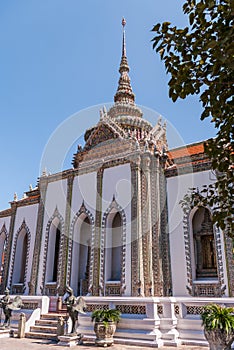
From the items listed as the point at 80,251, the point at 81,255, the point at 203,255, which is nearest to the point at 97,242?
the point at 80,251

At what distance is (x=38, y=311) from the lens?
11633mm

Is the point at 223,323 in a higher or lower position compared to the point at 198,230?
lower

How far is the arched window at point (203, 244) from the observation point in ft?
42.6

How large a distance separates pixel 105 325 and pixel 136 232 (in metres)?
4.63

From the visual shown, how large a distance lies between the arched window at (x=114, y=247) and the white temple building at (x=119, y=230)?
0.04 m

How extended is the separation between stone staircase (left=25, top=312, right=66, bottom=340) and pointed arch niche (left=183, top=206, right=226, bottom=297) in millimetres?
5152

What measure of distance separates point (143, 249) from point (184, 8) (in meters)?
10.8

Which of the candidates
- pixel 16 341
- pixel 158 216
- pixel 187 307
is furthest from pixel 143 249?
pixel 16 341

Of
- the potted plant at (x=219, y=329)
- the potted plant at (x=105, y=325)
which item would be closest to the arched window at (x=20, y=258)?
the potted plant at (x=105, y=325)

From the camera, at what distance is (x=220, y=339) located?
668cm

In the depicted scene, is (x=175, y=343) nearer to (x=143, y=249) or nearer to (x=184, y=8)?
(x=143, y=249)

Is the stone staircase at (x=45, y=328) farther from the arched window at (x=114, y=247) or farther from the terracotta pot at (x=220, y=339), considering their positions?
the terracotta pot at (x=220, y=339)

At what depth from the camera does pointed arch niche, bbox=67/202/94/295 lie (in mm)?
14555

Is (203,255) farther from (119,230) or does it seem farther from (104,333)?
(104,333)
